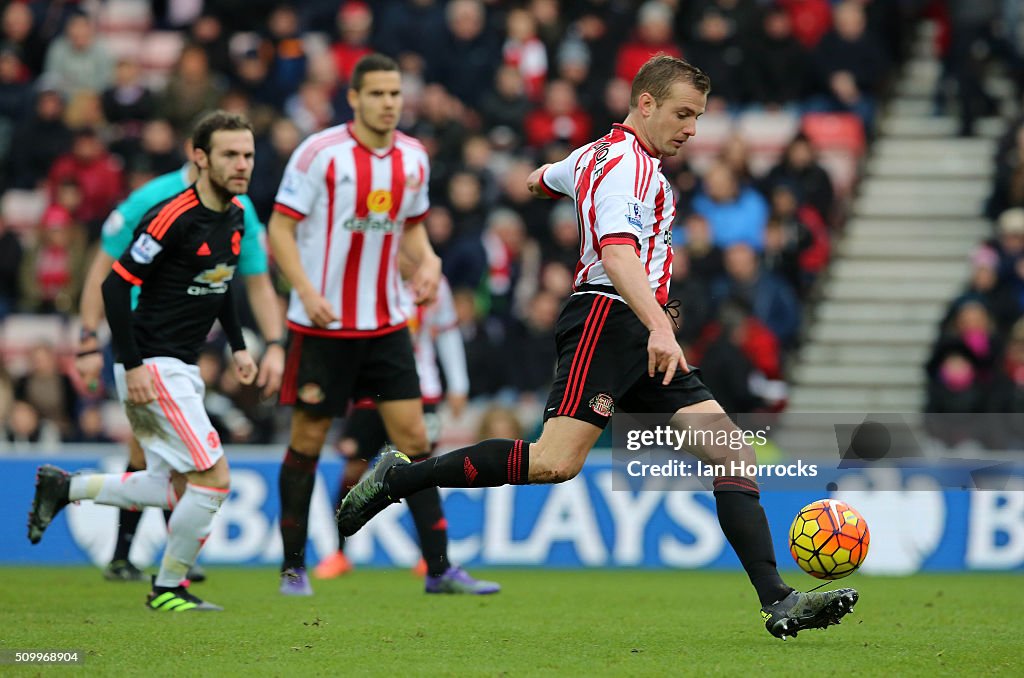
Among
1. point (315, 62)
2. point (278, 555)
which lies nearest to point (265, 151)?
point (315, 62)

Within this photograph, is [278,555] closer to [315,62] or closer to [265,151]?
[265,151]

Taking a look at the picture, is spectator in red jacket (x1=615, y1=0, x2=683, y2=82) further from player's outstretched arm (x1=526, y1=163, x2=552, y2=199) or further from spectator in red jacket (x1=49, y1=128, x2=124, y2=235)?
player's outstretched arm (x1=526, y1=163, x2=552, y2=199)

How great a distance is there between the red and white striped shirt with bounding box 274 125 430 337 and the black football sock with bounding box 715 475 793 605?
2775 millimetres

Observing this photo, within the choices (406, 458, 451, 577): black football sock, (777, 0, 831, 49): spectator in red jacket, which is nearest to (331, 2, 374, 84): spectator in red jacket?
(777, 0, 831, 49): spectator in red jacket

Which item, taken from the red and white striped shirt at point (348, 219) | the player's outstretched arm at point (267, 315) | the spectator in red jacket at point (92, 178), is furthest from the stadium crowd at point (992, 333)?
the spectator in red jacket at point (92, 178)

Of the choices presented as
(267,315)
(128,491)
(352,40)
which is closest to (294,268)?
(267,315)

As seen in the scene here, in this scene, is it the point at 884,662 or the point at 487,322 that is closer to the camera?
the point at 884,662

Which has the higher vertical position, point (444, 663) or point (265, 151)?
point (265, 151)

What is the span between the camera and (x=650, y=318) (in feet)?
20.9

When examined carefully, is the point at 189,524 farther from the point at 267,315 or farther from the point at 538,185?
the point at 538,185

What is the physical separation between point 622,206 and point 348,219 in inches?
103

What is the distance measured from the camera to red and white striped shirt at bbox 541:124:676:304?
6.59 meters

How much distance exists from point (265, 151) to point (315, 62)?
1.66m

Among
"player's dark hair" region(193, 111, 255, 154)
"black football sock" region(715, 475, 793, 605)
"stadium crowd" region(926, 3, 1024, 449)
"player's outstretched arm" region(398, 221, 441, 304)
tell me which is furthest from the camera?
"stadium crowd" region(926, 3, 1024, 449)
